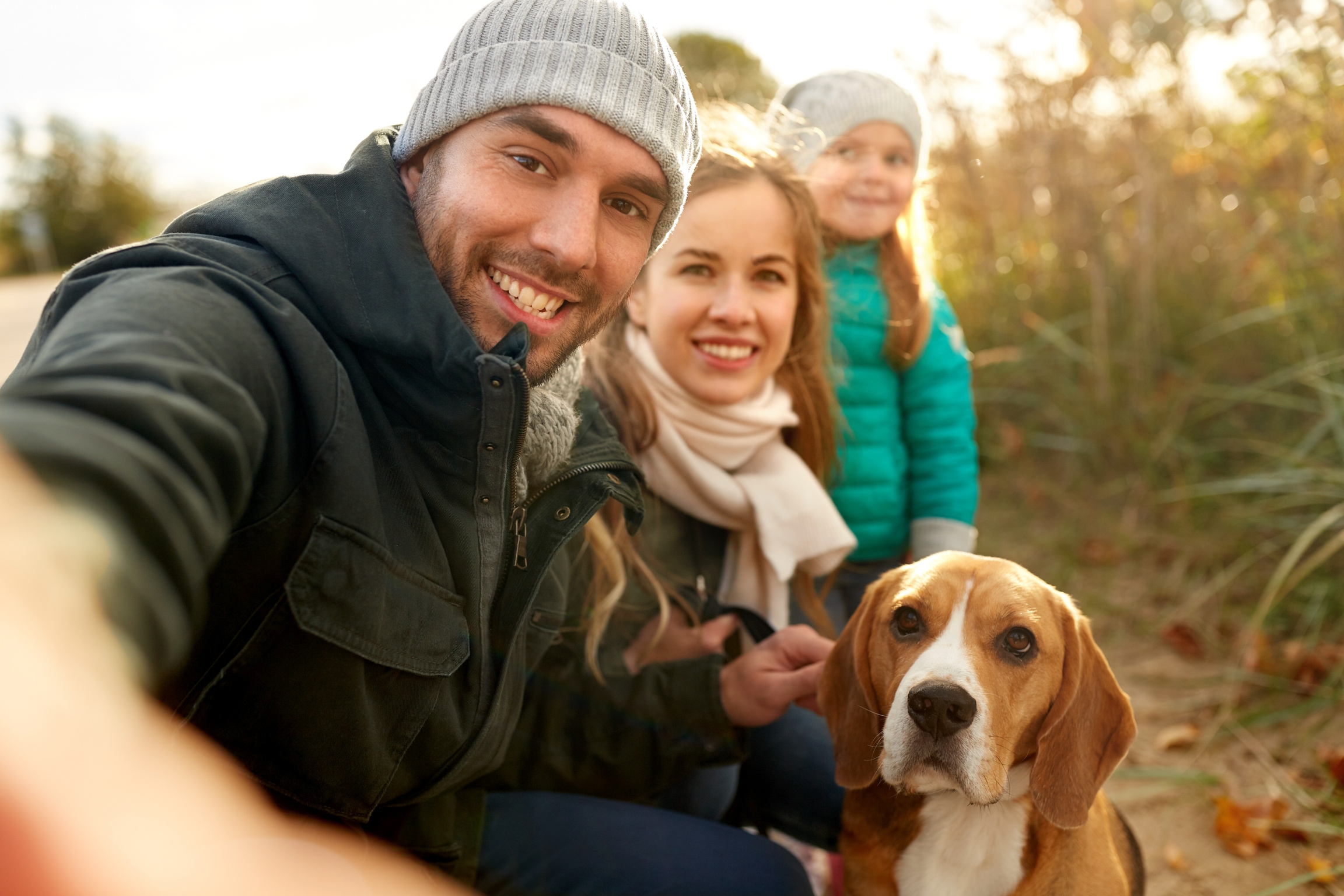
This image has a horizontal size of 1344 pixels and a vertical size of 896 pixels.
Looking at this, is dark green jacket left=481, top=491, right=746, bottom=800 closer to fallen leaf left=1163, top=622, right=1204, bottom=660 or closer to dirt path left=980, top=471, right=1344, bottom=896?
dirt path left=980, top=471, right=1344, bottom=896

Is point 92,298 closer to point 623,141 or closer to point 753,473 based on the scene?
point 623,141

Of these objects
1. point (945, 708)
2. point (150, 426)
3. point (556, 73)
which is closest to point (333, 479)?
point (150, 426)

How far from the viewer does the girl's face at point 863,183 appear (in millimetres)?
3496

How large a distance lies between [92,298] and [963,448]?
294 cm

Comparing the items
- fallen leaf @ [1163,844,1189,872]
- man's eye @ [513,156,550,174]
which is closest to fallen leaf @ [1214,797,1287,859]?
fallen leaf @ [1163,844,1189,872]

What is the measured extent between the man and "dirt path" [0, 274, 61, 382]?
13.7ft

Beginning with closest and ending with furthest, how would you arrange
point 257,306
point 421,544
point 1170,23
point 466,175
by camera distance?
point 257,306, point 421,544, point 466,175, point 1170,23

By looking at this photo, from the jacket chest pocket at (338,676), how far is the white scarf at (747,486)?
3.76 ft

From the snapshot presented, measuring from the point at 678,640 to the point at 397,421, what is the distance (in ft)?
4.20

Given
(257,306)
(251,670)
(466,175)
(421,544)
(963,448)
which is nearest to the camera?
(257,306)

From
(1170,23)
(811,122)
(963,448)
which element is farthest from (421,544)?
(1170,23)

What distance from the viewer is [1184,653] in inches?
148

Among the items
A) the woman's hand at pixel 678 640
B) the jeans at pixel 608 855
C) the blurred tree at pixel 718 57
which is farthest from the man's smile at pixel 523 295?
the blurred tree at pixel 718 57

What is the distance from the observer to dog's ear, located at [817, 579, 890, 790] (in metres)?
2.02
